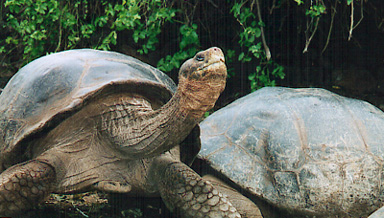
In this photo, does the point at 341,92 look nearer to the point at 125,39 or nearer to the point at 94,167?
the point at 125,39

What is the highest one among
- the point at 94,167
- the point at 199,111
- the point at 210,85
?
the point at 210,85

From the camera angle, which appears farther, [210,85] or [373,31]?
[373,31]

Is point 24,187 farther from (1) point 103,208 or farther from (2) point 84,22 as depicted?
(2) point 84,22

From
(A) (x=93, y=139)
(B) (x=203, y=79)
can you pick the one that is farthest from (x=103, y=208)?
(B) (x=203, y=79)

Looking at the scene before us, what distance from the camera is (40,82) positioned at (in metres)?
3.02

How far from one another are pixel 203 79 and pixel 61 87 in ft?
3.89

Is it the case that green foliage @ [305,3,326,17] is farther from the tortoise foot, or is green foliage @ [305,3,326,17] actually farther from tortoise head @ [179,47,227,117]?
tortoise head @ [179,47,227,117]

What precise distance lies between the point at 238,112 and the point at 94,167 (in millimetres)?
1219

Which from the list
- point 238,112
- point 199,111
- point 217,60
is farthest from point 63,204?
point 217,60

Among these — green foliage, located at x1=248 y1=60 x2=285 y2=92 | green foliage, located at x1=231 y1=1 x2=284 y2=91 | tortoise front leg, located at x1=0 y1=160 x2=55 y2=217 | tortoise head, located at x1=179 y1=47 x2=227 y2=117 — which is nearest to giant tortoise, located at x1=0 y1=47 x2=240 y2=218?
tortoise front leg, located at x1=0 y1=160 x2=55 y2=217

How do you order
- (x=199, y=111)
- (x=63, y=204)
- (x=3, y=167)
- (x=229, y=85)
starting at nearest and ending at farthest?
(x=199, y=111)
(x=3, y=167)
(x=63, y=204)
(x=229, y=85)

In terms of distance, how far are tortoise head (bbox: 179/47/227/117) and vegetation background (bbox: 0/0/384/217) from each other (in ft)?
8.58

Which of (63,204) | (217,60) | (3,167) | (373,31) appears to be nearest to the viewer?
(217,60)

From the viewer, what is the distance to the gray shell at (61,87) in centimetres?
280
